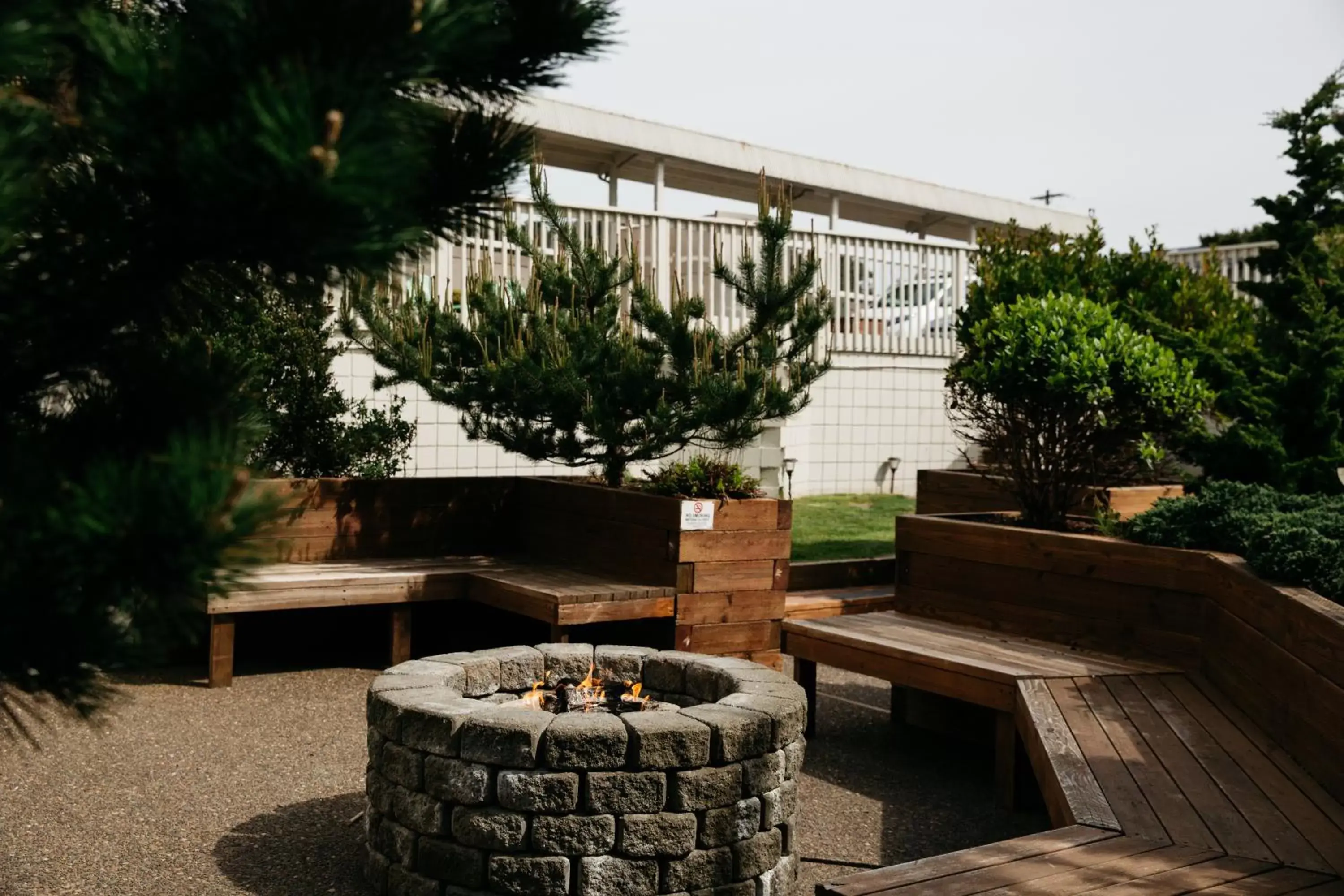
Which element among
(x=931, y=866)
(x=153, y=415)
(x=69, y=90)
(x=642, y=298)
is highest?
(x=642, y=298)

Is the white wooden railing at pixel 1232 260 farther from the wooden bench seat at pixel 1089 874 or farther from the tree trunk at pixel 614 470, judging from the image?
the wooden bench seat at pixel 1089 874

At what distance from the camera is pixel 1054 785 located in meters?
4.22

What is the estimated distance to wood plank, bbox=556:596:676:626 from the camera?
266 inches

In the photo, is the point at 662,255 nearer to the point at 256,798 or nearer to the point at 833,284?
the point at 833,284

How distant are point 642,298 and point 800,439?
5.43m

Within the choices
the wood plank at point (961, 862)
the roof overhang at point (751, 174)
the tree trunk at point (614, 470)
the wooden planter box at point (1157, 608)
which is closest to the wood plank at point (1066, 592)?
Answer: the wooden planter box at point (1157, 608)

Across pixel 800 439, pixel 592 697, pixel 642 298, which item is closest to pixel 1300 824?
pixel 592 697

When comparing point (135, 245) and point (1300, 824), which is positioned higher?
point (135, 245)

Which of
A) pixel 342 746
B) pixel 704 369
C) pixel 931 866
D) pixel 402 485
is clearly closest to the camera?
pixel 931 866

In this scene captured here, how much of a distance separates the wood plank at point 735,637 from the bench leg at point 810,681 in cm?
37

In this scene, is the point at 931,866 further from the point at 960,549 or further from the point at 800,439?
the point at 800,439

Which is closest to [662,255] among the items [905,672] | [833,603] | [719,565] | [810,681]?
[833,603]

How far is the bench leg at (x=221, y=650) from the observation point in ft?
22.6

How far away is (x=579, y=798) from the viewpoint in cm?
395
